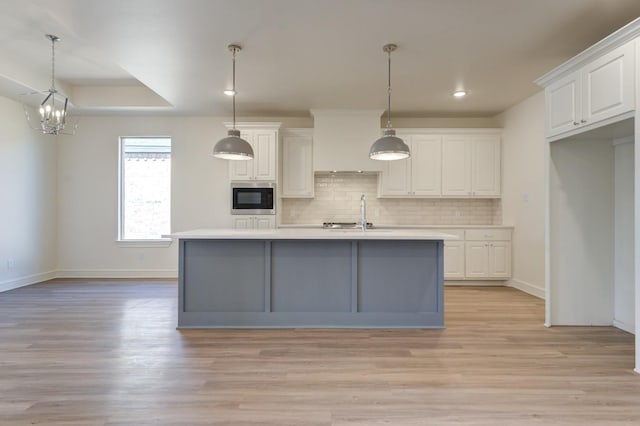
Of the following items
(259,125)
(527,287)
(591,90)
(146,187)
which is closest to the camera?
(591,90)

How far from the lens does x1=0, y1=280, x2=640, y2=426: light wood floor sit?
2047 millimetres

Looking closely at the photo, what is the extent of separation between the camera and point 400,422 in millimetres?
1968

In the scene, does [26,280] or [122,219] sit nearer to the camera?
[26,280]

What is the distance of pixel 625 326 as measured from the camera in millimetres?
3494

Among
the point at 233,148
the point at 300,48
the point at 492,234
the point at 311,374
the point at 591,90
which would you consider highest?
the point at 300,48

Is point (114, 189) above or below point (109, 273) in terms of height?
above

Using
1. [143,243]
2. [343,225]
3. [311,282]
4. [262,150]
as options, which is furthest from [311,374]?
[143,243]

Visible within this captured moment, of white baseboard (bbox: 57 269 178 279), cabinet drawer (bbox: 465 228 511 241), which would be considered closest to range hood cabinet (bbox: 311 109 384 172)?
cabinet drawer (bbox: 465 228 511 241)

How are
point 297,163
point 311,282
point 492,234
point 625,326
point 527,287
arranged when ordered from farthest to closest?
point 297,163
point 492,234
point 527,287
point 311,282
point 625,326

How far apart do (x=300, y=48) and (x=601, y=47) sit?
250 centimetres

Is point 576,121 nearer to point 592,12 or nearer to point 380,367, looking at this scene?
point 592,12

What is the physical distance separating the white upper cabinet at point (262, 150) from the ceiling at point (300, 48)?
360 mm

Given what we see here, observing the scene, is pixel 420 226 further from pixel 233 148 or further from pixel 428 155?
pixel 233 148

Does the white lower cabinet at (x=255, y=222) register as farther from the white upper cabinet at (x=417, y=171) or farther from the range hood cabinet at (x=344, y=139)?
the white upper cabinet at (x=417, y=171)
